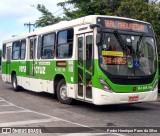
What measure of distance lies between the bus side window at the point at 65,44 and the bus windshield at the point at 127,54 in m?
1.90

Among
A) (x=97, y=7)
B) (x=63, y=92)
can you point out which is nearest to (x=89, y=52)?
(x=63, y=92)

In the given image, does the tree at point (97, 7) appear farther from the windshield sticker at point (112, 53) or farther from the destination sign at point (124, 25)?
the windshield sticker at point (112, 53)

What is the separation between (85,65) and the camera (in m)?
11.9

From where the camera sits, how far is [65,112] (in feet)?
38.1

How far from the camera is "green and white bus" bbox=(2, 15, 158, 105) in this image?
444 inches

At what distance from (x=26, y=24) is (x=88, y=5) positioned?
3586 cm

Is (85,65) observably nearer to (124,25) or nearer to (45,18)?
(124,25)

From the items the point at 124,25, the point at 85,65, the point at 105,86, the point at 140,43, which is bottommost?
the point at 105,86

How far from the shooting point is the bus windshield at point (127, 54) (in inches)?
447

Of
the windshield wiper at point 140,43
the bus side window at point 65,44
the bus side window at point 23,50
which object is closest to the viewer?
the windshield wiper at point 140,43

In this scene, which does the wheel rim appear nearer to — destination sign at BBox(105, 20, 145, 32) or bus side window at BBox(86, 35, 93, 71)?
bus side window at BBox(86, 35, 93, 71)

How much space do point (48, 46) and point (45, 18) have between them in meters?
22.5

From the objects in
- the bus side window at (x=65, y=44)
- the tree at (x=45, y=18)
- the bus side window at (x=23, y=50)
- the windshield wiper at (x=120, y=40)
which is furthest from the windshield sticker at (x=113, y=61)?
the tree at (x=45, y=18)

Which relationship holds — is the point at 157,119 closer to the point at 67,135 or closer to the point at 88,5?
the point at 67,135
